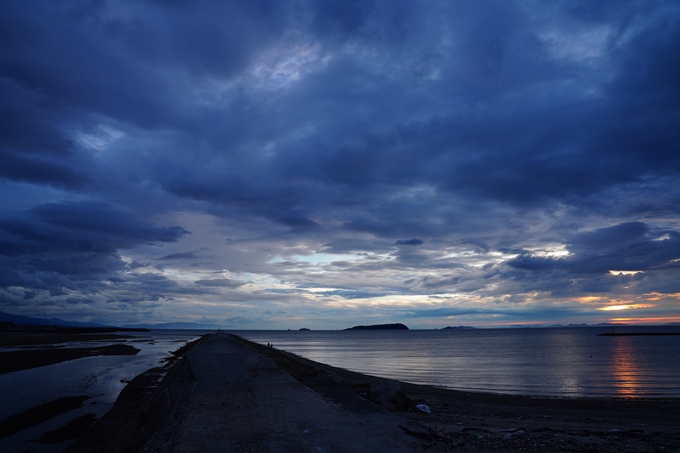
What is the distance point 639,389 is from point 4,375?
112 feet

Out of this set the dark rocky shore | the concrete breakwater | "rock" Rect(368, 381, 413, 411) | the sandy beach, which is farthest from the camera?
"rock" Rect(368, 381, 413, 411)

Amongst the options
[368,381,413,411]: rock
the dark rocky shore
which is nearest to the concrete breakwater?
the dark rocky shore

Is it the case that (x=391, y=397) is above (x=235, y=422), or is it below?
below

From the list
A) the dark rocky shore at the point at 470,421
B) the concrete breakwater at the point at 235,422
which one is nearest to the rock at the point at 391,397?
the dark rocky shore at the point at 470,421

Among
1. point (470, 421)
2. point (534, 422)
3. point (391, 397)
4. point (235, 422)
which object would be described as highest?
point (235, 422)

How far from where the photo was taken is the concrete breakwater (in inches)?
267

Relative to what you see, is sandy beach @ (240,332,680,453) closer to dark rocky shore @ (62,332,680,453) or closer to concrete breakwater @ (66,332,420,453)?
dark rocky shore @ (62,332,680,453)

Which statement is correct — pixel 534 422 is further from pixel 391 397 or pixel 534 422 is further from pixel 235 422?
pixel 235 422

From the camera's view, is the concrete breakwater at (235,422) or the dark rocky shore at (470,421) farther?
the dark rocky shore at (470,421)

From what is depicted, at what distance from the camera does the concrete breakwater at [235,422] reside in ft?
22.3

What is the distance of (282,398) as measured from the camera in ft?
34.8

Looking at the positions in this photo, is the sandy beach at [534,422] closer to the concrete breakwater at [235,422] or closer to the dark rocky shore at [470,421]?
the dark rocky shore at [470,421]

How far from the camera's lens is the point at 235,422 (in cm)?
808

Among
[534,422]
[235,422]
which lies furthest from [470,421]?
[235,422]
